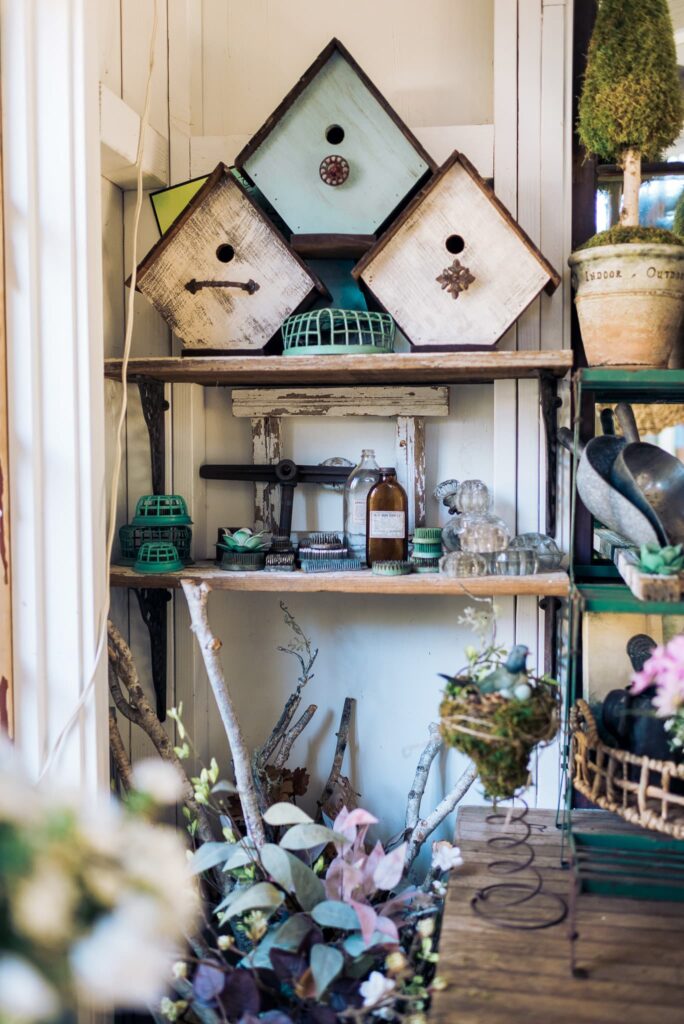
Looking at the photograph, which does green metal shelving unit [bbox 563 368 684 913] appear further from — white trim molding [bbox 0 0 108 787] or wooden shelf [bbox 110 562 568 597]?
white trim molding [bbox 0 0 108 787]

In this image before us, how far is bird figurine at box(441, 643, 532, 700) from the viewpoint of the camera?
1343 millimetres

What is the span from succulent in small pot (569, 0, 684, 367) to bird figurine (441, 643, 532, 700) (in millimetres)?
621

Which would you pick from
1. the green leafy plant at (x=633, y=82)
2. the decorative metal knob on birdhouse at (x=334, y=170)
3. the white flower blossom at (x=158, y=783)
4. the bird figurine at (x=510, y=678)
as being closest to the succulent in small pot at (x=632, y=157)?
the green leafy plant at (x=633, y=82)

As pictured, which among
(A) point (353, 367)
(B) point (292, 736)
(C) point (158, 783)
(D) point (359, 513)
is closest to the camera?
(C) point (158, 783)

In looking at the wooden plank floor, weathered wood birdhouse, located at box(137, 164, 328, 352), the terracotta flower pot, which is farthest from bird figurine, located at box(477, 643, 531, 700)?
weathered wood birdhouse, located at box(137, 164, 328, 352)

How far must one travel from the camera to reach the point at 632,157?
1.66 metres

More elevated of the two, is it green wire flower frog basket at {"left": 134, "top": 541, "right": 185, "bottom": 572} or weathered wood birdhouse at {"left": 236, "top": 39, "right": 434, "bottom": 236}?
weathered wood birdhouse at {"left": 236, "top": 39, "right": 434, "bottom": 236}

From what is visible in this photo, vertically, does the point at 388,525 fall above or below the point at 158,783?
above

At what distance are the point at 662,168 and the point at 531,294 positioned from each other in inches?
17.4

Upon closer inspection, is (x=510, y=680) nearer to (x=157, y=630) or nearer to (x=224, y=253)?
(x=157, y=630)

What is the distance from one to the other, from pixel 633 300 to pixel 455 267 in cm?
34

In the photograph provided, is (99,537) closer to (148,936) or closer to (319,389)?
(319,389)

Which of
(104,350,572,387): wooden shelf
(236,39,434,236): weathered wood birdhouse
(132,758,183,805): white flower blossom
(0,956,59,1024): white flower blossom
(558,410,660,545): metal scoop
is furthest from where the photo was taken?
(236,39,434,236): weathered wood birdhouse

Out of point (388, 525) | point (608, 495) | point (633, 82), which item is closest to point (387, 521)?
point (388, 525)
